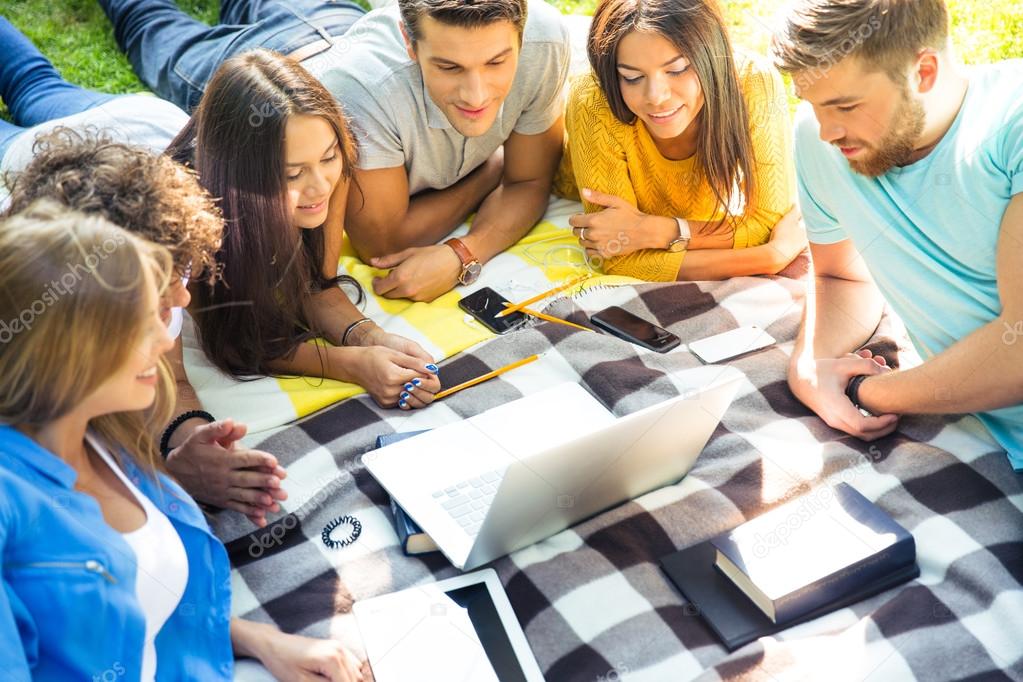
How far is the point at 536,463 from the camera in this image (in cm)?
139

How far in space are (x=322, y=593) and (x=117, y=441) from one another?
42 centimetres

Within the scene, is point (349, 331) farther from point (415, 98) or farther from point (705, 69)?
point (705, 69)

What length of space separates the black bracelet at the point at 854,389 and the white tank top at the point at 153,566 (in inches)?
48.5

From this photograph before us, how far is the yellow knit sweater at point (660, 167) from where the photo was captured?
2.31m

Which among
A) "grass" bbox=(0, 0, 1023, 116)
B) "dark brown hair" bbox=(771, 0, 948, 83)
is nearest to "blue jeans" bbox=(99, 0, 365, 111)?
"grass" bbox=(0, 0, 1023, 116)

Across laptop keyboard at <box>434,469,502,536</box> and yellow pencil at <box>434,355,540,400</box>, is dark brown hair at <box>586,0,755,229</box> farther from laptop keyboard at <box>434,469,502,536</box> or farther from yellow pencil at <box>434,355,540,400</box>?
A: laptop keyboard at <box>434,469,502,536</box>

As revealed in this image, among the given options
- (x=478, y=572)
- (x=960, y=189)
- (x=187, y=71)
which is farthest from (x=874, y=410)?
(x=187, y=71)

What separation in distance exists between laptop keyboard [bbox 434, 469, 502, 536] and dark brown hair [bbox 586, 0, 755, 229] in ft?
3.24

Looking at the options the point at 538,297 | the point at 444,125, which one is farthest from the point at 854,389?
the point at 444,125

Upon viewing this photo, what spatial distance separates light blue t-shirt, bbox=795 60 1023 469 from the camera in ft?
5.38

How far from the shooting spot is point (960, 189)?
1.68 metres

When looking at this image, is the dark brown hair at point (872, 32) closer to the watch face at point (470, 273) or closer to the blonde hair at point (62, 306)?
the watch face at point (470, 273)

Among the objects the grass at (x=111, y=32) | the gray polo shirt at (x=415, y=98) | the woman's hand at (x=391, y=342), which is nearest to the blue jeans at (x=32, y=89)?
the grass at (x=111, y=32)

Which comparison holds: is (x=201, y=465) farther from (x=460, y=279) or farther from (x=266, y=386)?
(x=460, y=279)
